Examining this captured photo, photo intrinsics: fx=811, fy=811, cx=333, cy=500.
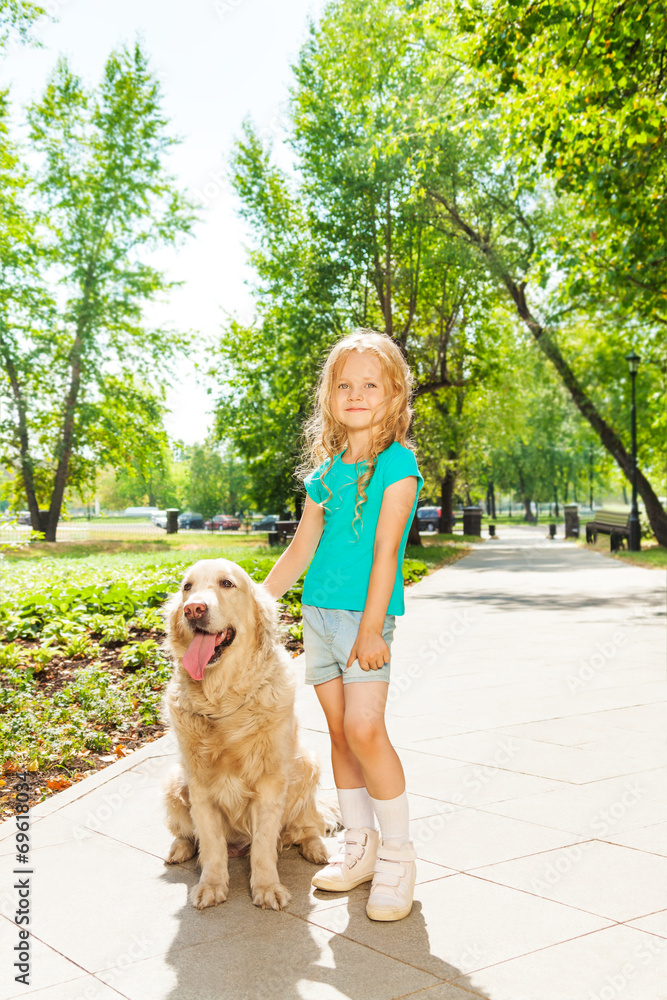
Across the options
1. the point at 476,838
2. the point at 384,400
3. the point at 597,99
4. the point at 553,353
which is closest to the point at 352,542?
the point at 384,400

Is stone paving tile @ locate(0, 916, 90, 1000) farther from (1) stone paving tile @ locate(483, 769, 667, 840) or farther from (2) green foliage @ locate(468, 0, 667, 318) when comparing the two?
(2) green foliage @ locate(468, 0, 667, 318)

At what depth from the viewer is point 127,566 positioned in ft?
46.6

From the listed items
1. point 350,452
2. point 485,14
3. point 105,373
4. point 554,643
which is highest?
point 485,14

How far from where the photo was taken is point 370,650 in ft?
9.50

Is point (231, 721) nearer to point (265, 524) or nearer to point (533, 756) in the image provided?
point (533, 756)

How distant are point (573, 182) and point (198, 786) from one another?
12.3m

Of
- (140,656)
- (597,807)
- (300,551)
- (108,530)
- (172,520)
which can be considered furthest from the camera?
(108,530)

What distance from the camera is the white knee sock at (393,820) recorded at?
9.80 feet

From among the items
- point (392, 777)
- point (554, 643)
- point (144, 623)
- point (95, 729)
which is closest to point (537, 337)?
point (554, 643)

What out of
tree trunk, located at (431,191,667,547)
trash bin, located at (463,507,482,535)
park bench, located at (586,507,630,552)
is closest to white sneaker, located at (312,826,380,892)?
tree trunk, located at (431,191,667,547)

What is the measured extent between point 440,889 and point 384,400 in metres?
1.88

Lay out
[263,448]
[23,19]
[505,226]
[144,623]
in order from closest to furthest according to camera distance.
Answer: [144,623]
[23,19]
[505,226]
[263,448]

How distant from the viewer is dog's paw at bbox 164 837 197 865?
11.1 ft

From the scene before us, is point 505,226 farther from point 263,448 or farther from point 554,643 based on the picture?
point 554,643
